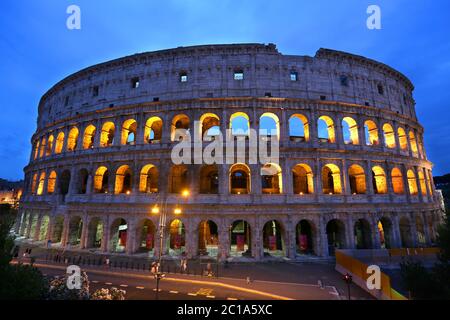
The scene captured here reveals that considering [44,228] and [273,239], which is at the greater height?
[44,228]

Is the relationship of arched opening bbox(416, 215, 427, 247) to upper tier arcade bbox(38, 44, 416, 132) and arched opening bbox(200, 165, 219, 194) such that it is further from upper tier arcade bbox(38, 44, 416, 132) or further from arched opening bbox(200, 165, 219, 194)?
arched opening bbox(200, 165, 219, 194)

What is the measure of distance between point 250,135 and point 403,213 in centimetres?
1879

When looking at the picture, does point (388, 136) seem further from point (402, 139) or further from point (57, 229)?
point (57, 229)

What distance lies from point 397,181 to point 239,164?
60.5 ft

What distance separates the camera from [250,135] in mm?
22406

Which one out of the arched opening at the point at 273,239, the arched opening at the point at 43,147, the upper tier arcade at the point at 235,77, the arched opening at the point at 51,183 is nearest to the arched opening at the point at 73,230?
the arched opening at the point at 51,183

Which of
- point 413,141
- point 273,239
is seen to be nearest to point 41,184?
point 273,239

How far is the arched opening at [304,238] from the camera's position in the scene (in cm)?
2231

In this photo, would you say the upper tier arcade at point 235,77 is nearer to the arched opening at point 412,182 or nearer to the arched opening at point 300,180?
the arched opening at point 412,182

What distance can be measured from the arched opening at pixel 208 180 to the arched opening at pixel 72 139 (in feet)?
54.4

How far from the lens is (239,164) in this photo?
24078 mm

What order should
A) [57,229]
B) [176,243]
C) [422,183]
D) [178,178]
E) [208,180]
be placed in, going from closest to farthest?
1. [176,243]
2. [178,178]
3. [57,229]
4. [208,180]
5. [422,183]

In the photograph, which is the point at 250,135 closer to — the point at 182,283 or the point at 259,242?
the point at 259,242

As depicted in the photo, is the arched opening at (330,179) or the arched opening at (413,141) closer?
the arched opening at (330,179)
